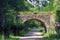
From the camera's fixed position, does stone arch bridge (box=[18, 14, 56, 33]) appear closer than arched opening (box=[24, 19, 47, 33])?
Yes

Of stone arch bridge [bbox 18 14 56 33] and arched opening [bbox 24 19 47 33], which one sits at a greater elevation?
stone arch bridge [bbox 18 14 56 33]

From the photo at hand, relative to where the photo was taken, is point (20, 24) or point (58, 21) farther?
point (20, 24)

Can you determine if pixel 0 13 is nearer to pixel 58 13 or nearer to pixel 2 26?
pixel 2 26

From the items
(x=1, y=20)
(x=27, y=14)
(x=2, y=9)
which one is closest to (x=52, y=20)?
(x=27, y=14)

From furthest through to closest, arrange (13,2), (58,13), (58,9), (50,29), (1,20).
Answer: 1. (50,29)
2. (58,13)
3. (58,9)
4. (1,20)
5. (13,2)

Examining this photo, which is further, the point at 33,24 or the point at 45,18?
the point at 33,24

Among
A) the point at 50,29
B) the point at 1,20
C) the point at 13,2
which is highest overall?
the point at 13,2

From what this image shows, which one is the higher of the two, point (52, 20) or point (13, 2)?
point (13, 2)

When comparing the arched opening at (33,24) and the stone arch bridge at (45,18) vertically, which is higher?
the stone arch bridge at (45,18)

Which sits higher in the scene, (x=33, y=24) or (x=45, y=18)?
(x=45, y=18)

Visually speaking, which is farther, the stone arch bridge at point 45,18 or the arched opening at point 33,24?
the arched opening at point 33,24

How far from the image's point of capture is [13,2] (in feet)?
62.0

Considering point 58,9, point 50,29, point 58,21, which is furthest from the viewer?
point 50,29

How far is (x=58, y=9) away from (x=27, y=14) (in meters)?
8.85
